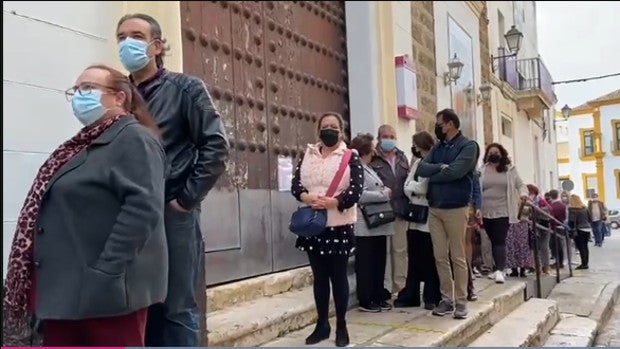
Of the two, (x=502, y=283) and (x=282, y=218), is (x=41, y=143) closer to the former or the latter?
(x=282, y=218)

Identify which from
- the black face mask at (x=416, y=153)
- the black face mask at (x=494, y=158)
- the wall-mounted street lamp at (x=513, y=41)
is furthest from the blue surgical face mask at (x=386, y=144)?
the wall-mounted street lamp at (x=513, y=41)

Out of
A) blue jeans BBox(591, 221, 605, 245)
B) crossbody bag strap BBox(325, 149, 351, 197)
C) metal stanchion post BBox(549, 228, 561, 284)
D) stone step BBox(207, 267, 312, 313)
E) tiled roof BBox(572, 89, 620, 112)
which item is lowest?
stone step BBox(207, 267, 312, 313)

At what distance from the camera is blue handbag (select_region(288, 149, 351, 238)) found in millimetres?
3188

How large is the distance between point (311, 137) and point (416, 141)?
105cm

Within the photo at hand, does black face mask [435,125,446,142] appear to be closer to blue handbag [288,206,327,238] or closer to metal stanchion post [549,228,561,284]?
metal stanchion post [549,228,561,284]

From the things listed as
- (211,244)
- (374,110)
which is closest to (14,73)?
(211,244)

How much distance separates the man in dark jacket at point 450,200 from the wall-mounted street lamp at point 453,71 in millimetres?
313

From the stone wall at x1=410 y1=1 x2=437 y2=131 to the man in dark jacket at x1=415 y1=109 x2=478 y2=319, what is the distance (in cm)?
121

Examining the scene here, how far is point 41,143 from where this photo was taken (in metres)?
2.94

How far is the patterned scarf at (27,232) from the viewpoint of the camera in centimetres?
192

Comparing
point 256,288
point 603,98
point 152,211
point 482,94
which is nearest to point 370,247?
point 256,288

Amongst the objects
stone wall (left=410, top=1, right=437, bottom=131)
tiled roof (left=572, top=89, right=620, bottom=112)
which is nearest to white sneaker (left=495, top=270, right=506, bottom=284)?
tiled roof (left=572, top=89, right=620, bottom=112)

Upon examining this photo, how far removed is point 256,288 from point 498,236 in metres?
1.38

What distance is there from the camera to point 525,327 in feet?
11.0
